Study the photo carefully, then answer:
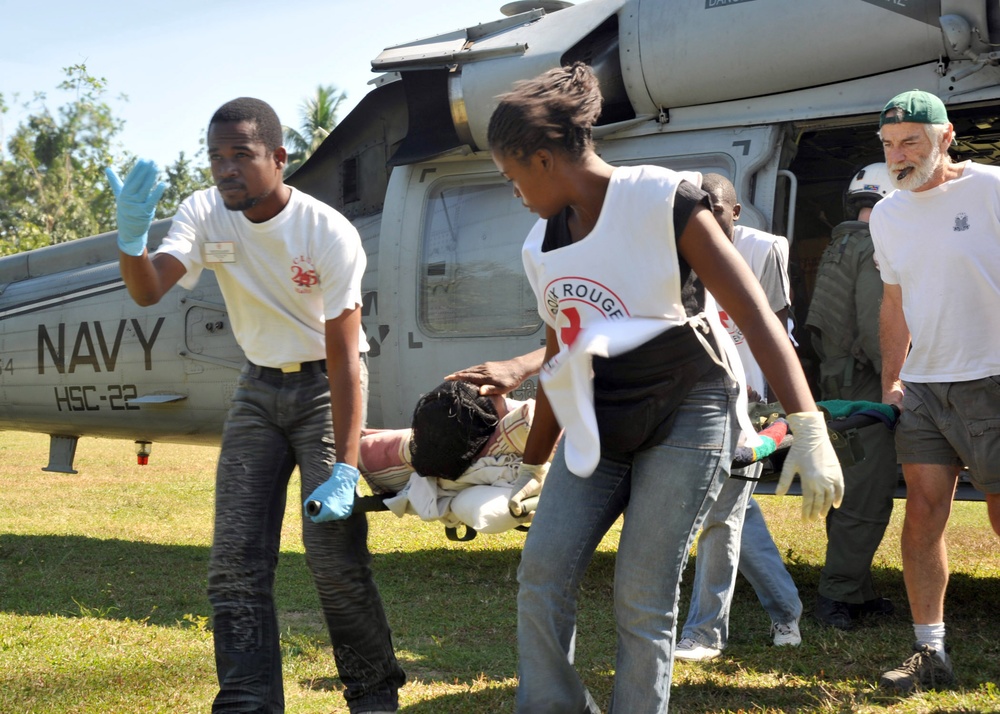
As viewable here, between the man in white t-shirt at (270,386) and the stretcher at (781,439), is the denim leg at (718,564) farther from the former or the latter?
the man in white t-shirt at (270,386)

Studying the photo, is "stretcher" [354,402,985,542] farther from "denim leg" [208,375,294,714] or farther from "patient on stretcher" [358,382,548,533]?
"denim leg" [208,375,294,714]

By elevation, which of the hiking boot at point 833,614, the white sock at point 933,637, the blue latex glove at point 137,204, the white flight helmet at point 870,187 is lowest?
the hiking boot at point 833,614

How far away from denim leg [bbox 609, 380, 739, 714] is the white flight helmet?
3068 mm

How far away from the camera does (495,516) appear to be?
3723 mm

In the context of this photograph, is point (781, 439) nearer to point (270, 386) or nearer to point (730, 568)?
point (730, 568)

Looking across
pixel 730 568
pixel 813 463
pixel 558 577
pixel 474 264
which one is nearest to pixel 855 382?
pixel 730 568

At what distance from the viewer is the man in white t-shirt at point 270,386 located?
318cm

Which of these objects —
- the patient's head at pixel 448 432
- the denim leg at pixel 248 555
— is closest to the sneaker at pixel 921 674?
the patient's head at pixel 448 432

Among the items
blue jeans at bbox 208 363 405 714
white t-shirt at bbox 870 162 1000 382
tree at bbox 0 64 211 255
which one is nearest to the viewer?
blue jeans at bbox 208 363 405 714

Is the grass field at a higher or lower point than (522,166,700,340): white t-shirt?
lower

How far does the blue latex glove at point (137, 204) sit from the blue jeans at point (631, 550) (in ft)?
4.81

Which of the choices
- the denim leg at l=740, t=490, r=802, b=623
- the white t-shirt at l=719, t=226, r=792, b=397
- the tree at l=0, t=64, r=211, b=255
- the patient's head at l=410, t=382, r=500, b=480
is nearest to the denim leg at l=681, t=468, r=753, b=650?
the denim leg at l=740, t=490, r=802, b=623

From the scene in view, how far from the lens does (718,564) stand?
4.10m

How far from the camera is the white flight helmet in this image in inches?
201
